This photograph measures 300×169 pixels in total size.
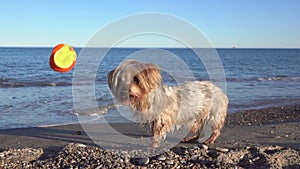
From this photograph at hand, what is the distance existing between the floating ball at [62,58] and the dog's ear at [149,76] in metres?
1.79

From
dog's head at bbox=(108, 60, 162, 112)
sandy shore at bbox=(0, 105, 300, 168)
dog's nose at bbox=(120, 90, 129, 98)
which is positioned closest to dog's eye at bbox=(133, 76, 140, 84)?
dog's head at bbox=(108, 60, 162, 112)

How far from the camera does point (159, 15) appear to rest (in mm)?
4945

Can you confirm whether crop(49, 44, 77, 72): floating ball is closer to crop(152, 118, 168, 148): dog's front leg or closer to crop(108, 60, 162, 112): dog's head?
crop(108, 60, 162, 112): dog's head

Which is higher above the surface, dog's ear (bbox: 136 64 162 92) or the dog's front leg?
dog's ear (bbox: 136 64 162 92)

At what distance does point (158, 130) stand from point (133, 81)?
1.15 metres

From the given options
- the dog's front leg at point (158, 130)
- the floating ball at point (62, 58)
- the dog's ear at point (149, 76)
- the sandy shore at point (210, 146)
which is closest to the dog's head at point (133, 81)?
the dog's ear at point (149, 76)

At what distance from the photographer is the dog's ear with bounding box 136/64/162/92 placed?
4.95 meters

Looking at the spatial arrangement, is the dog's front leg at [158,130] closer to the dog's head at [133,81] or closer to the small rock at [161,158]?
the dog's head at [133,81]

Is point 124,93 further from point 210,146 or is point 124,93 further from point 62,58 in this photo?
point 210,146

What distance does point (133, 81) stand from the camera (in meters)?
4.98

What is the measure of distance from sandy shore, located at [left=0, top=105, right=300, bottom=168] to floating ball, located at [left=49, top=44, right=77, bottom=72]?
1335mm

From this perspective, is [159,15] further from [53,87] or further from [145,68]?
[53,87]

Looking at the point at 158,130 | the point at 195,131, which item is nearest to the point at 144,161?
the point at 158,130

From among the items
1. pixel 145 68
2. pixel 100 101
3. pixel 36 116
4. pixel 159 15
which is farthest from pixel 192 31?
pixel 100 101
